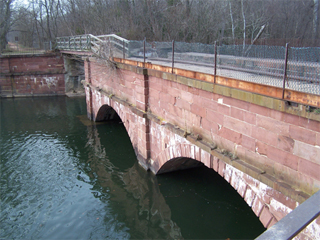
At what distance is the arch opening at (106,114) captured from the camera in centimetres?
1872

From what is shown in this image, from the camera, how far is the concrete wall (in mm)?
28422

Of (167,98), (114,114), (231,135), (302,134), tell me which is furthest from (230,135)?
(114,114)

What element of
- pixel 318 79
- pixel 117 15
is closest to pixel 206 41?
pixel 117 15

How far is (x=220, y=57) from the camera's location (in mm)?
7363

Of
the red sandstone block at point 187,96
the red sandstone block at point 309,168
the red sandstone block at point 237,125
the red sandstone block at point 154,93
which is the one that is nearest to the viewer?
the red sandstone block at point 309,168

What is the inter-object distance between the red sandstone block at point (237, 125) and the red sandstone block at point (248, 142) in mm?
108

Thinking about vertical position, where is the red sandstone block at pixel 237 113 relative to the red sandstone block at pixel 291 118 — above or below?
below

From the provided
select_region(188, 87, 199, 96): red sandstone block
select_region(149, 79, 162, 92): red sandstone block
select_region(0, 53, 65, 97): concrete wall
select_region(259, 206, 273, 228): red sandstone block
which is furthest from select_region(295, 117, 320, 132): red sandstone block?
select_region(0, 53, 65, 97): concrete wall

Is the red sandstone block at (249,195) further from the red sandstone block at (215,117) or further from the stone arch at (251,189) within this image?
the red sandstone block at (215,117)

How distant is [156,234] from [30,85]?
25056mm

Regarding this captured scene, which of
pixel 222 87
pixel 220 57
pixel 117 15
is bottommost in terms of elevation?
pixel 222 87

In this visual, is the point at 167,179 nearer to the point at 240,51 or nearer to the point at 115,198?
the point at 115,198

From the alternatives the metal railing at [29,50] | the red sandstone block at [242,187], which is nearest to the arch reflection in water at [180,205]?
the red sandstone block at [242,187]

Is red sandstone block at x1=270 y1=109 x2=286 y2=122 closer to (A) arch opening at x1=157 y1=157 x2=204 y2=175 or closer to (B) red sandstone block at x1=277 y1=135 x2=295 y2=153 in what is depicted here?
(B) red sandstone block at x1=277 y1=135 x2=295 y2=153
